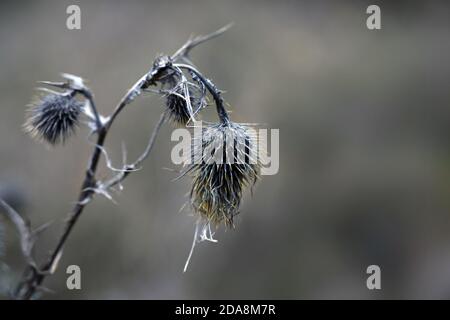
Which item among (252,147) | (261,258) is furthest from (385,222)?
(252,147)

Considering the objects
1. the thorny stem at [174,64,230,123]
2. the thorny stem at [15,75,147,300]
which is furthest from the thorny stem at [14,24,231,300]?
the thorny stem at [174,64,230,123]

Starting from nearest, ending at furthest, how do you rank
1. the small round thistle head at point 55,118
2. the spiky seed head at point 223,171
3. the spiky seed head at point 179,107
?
the spiky seed head at point 223,171 → the spiky seed head at point 179,107 → the small round thistle head at point 55,118

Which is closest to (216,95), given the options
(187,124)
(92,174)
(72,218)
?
(187,124)

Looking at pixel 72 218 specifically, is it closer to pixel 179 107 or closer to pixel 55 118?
pixel 55 118

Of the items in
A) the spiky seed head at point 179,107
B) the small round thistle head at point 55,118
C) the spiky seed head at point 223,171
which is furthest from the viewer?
the small round thistle head at point 55,118

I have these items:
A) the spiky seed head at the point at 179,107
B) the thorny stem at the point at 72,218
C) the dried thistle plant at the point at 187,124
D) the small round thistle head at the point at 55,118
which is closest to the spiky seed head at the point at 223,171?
the dried thistle plant at the point at 187,124

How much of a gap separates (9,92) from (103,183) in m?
1.99

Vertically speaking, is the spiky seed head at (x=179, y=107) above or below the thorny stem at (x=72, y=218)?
above

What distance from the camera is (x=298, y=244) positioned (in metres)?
3.29

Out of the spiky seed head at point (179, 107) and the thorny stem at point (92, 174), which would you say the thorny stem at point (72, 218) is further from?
the spiky seed head at point (179, 107)

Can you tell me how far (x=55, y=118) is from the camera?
A: 1.61m

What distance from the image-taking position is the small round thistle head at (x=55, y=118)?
1606mm

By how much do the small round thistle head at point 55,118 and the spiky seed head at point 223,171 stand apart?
0.47 m

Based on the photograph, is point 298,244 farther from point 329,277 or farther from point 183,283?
point 183,283
